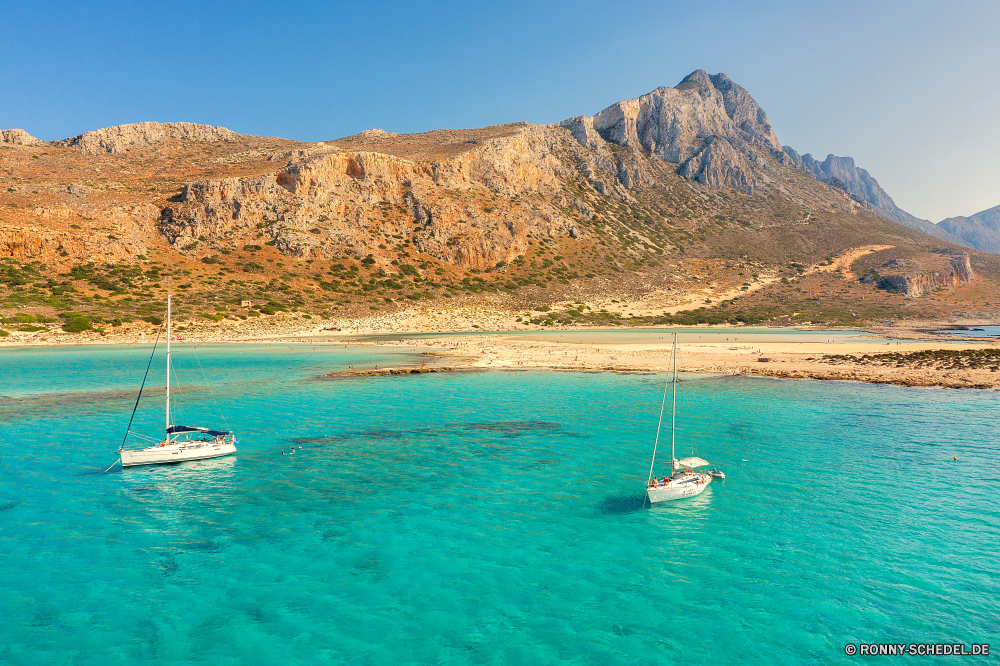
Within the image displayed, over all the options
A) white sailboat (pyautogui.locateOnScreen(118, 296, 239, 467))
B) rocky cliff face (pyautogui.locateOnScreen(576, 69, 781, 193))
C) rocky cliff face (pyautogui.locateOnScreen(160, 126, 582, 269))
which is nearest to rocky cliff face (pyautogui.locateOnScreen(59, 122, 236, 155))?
rocky cliff face (pyautogui.locateOnScreen(160, 126, 582, 269))

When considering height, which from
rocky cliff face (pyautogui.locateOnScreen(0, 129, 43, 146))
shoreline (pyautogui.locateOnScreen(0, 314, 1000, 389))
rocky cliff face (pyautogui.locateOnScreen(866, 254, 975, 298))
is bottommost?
shoreline (pyautogui.locateOnScreen(0, 314, 1000, 389))

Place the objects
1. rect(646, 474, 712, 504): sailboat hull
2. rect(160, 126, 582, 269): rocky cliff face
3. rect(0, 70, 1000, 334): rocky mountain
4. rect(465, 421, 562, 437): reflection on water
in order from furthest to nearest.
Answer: rect(160, 126, 582, 269): rocky cliff face, rect(0, 70, 1000, 334): rocky mountain, rect(465, 421, 562, 437): reflection on water, rect(646, 474, 712, 504): sailboat hull

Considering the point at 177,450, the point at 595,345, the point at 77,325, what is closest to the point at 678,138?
the point at 595,345

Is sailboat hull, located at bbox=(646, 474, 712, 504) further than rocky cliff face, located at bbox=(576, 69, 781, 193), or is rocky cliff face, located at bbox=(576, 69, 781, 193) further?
rocky cliff face, located at bbox=(576, 69, 781, 193)

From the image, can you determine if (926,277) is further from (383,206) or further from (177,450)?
(177,450)

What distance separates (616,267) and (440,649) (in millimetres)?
132956

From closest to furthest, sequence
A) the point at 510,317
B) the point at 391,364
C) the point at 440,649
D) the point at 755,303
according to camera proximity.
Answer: the point at 440,649
the point at 391,364
the point at 510,317
the point at 755,303

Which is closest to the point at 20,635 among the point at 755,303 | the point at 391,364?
the point at 391,364

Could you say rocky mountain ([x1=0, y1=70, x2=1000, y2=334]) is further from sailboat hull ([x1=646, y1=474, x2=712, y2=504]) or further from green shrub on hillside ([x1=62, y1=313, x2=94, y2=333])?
sailboat hull ([x1=646, y1=474, x2=712, y2=504])

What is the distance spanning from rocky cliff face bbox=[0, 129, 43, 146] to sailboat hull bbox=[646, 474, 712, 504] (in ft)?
609

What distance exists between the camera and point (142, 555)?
46.3 ft

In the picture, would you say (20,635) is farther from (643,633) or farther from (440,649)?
(643,633)

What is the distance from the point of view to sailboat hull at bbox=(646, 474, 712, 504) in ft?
57.9

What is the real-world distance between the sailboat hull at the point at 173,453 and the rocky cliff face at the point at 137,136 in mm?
152655
